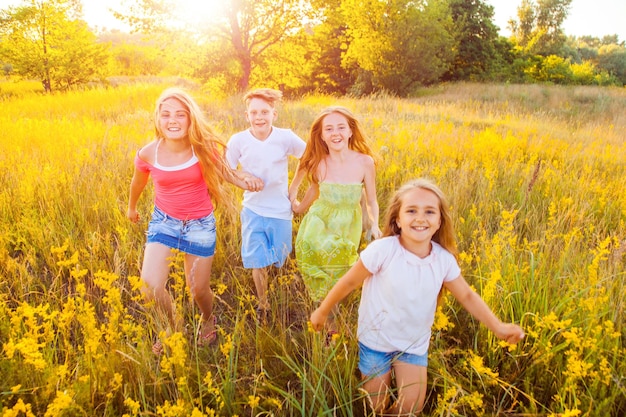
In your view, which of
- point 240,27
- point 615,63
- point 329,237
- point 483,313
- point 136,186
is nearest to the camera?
point 483,313

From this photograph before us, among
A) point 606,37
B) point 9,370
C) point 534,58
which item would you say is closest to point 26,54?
point 9,370

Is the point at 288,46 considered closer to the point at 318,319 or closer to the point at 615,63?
the point at 318,319

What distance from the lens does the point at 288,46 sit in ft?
50.6

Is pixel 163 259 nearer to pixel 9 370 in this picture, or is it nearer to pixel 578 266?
pixel 9 370

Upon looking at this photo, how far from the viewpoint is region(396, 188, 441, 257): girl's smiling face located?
190 cm

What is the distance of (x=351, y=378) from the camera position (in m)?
1.89

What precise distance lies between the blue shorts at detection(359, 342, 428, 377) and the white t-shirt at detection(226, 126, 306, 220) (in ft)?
4.20

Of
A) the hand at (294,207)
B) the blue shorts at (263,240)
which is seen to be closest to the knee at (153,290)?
the blue shorts at (263,240)

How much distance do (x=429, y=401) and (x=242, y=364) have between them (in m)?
0.99

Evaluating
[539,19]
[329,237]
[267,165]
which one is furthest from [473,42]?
[329,237]

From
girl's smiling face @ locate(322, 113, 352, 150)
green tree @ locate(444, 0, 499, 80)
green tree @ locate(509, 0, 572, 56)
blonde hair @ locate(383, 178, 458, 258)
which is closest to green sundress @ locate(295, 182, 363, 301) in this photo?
girl's smiling face @ locate(322, 113, 352, 150)

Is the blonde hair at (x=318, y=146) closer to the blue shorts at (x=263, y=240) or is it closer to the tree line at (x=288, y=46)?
the blue shorts at (x=263, y=240)

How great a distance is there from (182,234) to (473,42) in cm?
2592

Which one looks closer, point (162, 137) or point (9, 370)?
point (9, 370)
